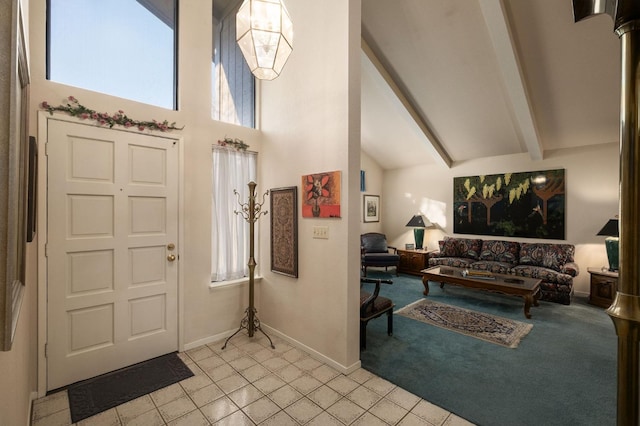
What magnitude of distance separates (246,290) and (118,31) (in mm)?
2916

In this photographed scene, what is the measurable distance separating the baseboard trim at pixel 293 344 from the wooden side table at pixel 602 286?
13.2ft

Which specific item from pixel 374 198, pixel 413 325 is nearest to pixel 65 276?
pixel 413 325

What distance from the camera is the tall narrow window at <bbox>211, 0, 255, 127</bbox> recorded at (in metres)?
3.38

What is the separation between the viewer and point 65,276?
244 cm

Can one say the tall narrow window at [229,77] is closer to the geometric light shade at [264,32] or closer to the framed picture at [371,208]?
the geometric light shade at [264,32]

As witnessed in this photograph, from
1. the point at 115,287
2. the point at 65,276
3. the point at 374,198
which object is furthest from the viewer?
the point at 374,198

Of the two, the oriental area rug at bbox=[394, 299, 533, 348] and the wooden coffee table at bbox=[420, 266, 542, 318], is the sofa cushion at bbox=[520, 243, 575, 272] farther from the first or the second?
the oriental area rug at bbox=[394, 299, 533, 348]

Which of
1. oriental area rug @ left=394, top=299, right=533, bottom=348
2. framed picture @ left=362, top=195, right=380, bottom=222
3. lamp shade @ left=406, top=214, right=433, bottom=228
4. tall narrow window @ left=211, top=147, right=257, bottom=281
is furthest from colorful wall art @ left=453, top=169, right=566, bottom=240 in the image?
tall narrow window @ left=211, top=147, right=257, bottom=281

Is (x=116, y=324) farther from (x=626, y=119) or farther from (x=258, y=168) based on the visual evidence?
(x=626, y=119)

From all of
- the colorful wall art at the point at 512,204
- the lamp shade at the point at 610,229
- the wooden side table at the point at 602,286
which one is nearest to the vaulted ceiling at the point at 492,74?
the colorful wall art at the point at 512,204

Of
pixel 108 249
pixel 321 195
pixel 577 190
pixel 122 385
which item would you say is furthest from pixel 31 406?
pixel 577 190

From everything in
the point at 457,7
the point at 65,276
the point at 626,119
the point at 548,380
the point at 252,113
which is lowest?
the point at 548,380

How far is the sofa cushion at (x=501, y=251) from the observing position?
531 cm

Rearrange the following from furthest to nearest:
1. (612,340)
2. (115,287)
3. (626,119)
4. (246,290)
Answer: (246,290) < (612,340) < (115,287) < (626,119)
